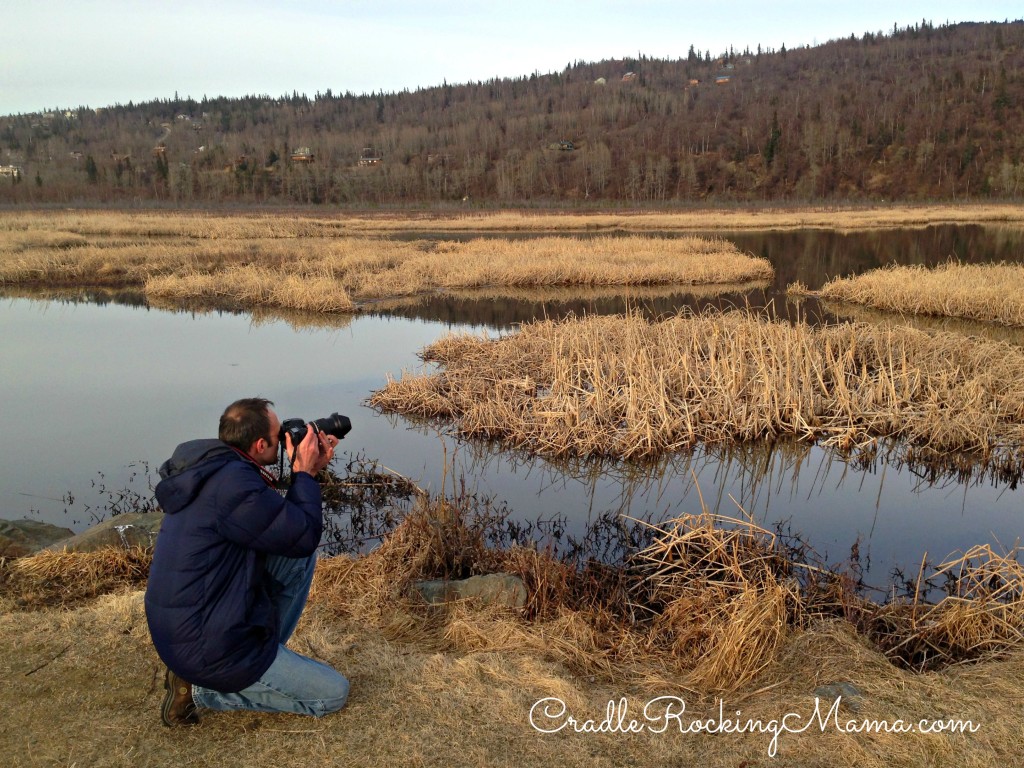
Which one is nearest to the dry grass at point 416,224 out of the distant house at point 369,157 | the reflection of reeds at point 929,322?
the reflection of reeds at point 929,322

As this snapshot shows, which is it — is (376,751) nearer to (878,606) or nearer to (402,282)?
(878,606)

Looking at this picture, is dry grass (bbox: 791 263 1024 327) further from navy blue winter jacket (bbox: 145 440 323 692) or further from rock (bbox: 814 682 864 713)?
navy blue winter jacket (bbox: 145 440 323 692)

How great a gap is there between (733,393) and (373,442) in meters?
4.45

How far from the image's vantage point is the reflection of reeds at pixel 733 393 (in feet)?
28.7

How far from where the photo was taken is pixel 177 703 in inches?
130

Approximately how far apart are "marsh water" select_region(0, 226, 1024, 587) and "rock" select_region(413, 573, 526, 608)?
77.8 inches

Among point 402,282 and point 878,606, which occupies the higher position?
point 402,282

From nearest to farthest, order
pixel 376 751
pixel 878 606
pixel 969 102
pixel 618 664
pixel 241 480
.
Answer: pixel 241 480 → pixel 376 751 → pixel 618 664 → pixel 878 606 → pixel 969 102

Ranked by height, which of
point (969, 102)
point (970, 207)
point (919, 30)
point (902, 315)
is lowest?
point (902, 315)

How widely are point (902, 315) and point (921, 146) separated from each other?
222 ft

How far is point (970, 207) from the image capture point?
50.5 m

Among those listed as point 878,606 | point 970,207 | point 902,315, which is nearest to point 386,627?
point 878,606

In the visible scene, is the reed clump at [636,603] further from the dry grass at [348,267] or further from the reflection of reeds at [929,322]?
the dry grass at [348,267]

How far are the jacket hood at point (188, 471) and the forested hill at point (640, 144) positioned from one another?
206 feet
